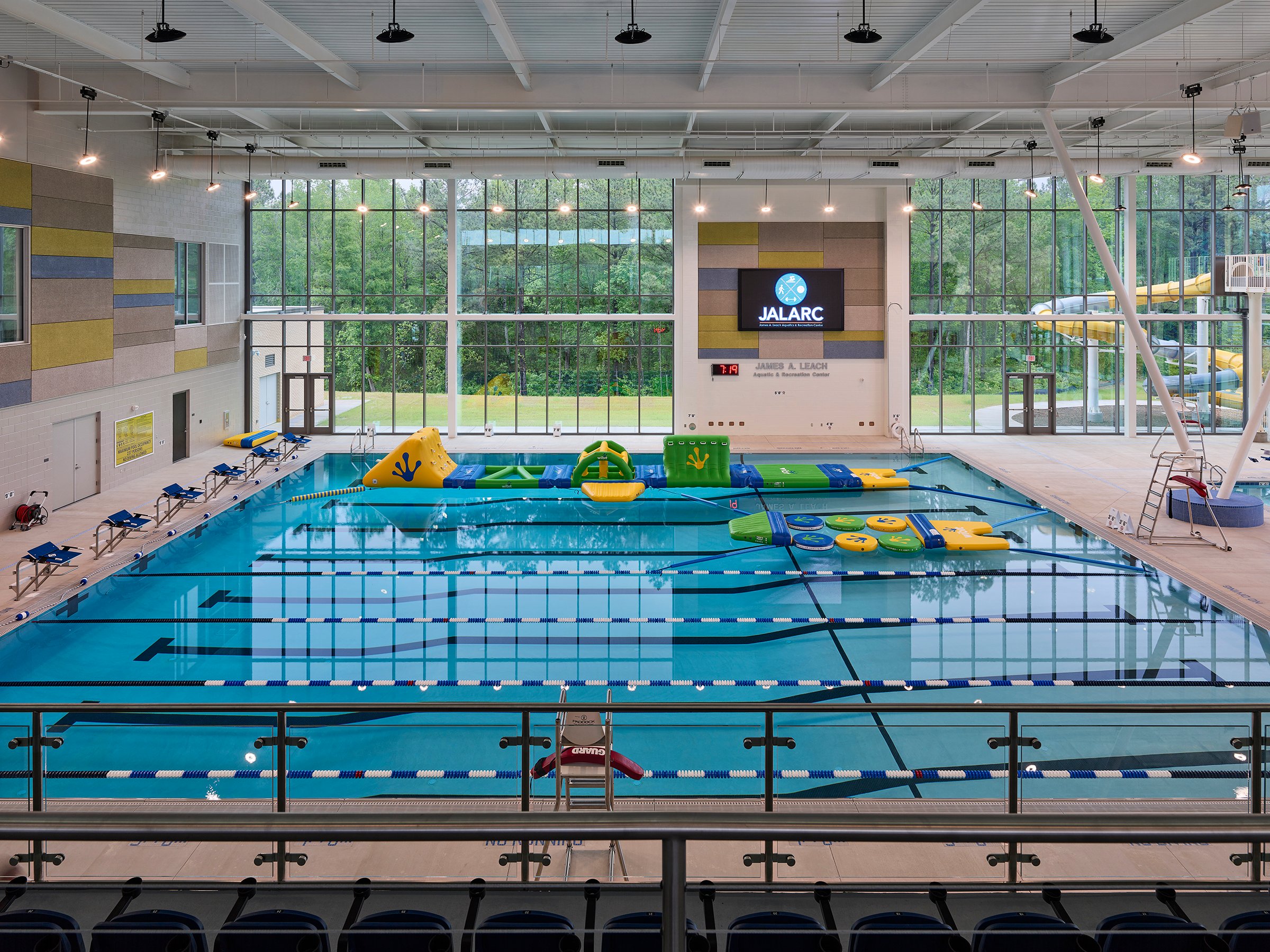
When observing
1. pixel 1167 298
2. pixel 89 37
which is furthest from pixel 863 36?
pixel 1167 298

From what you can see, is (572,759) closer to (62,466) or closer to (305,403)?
(62,466)

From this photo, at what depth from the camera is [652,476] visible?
20.8 m

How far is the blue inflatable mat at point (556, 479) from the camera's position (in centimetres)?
2025

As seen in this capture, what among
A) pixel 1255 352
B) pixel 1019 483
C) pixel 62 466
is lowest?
pixel 1019 483

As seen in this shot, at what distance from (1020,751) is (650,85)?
12.6m

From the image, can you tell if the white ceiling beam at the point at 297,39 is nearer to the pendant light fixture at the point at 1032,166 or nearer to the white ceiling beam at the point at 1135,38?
the white ceiling beam at the point at 1135,38

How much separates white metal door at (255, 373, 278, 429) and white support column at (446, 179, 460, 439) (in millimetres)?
4894

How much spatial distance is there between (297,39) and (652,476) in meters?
9.95

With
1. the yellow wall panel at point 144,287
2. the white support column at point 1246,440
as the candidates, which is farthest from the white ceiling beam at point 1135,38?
the yellow wall panel at point 144,287

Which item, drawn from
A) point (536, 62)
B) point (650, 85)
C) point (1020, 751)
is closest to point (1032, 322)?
point (650, 85)

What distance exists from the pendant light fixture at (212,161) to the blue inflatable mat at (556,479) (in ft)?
24.7

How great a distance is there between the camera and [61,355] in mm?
17797

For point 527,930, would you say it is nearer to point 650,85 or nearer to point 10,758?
point 10,758

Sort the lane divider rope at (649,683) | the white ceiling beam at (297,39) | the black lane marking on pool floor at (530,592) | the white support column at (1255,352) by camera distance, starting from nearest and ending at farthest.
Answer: the lane divider rope at (649,683), the white ceiling beam at (297,39), the black lane marking on pool floor at (530,592), the white support column at (1255,352)
